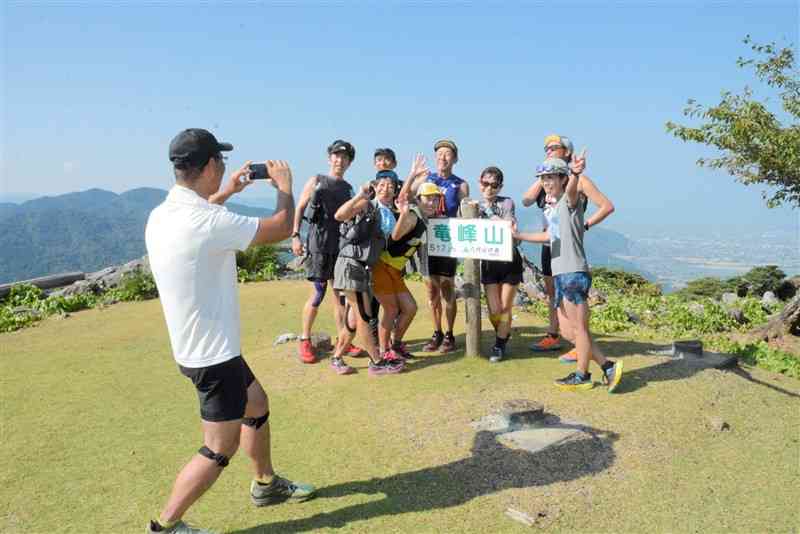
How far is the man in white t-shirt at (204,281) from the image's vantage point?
290 centimetres

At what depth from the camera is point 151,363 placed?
7164 mm

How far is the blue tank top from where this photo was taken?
6.49 metres

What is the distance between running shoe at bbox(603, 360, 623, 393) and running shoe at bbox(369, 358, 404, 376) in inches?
79.6

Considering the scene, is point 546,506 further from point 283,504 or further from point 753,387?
point 753,387

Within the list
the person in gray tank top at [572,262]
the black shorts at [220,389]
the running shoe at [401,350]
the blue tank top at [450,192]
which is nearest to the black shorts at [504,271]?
the blue tank top at [450,192]

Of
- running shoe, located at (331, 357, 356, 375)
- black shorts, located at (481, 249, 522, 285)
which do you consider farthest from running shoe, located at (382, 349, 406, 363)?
black shorts, located at (481, 249, 522, 285)

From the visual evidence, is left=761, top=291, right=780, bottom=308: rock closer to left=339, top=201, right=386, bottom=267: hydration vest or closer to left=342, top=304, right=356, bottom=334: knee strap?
Result: left=342, top=304, right=356, bottom=334: knee strap

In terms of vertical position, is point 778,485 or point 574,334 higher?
point 574,334

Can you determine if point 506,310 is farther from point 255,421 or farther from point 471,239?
point 255,421

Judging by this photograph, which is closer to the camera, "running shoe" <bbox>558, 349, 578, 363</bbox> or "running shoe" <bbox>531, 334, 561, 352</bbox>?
"running shoe" <bbox>558, 349, 578, 363</bbox>

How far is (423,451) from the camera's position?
4371 mm

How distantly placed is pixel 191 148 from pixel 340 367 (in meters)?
3.54

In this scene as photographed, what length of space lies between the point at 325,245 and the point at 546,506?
3.59 m

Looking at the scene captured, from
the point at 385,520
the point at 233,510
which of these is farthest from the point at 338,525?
the point at 233,510
